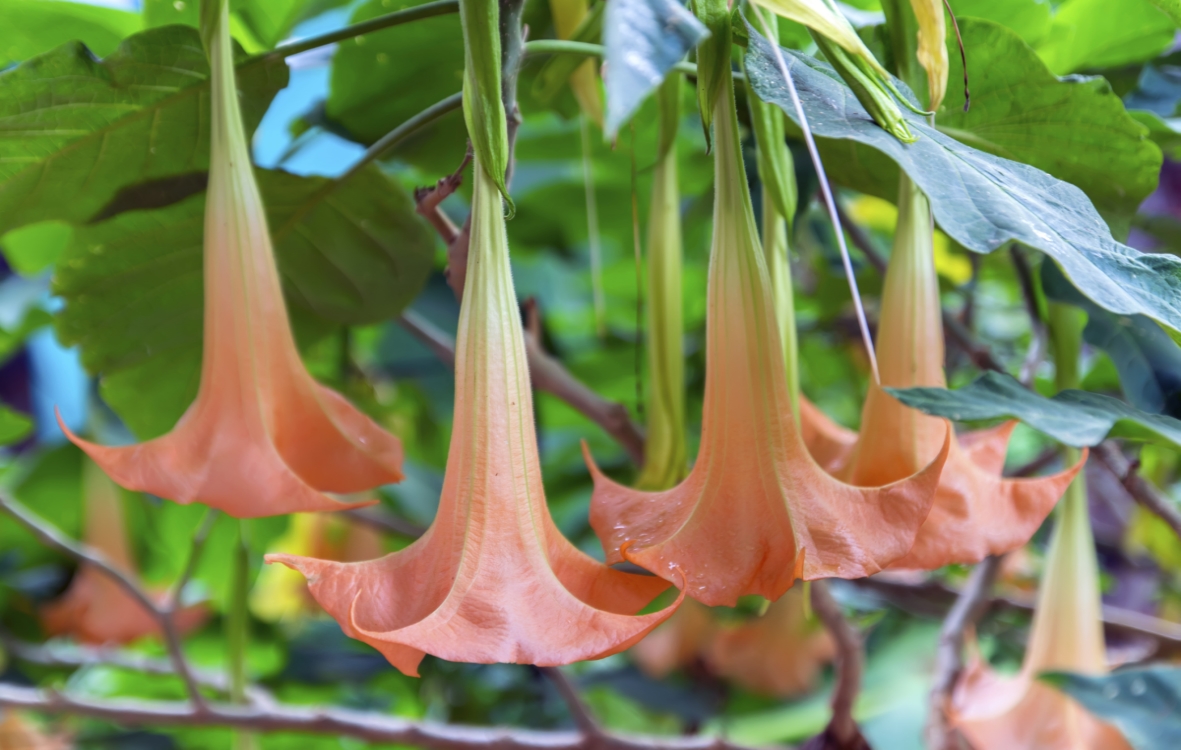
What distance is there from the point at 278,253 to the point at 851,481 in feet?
1.09

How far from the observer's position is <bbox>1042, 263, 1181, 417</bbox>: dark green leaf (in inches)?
16.3

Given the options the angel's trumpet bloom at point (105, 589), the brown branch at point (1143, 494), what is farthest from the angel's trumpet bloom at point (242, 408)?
the angel's trumpet bloom at point (105, 589)

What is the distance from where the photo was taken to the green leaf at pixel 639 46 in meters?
0.18

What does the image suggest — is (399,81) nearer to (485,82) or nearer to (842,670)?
(485,82)

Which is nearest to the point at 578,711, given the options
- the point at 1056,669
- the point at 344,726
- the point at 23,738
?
the point at 344,726

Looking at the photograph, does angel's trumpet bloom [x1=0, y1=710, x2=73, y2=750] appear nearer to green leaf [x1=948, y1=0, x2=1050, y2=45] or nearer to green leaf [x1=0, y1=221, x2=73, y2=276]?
green leaf [x1=0, y1=221, x2=73, y2=276]

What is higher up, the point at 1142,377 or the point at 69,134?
the point at 69,134

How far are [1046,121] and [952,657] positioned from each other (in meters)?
0.37

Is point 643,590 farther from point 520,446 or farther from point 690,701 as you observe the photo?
point 690,701

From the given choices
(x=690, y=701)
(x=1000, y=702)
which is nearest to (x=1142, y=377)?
(x=1000, y=702)

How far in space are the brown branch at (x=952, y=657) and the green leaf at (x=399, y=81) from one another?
0.44 metres

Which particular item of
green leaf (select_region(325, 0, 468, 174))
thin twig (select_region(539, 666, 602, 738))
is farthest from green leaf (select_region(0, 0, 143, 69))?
thin twig (select_region(539, 666, 602, 738))

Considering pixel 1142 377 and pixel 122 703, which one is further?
pixel 122 703

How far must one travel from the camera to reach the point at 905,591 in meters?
0.77
